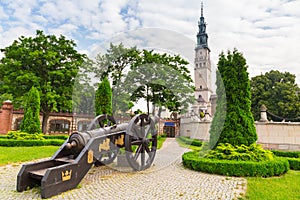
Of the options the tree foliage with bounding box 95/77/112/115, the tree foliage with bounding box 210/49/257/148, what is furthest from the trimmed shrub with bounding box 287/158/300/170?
the tree foliage with bounding box 95/77/112/115

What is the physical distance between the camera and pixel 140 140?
21.2 ft

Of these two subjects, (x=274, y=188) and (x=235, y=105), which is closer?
(x=274, y=188)

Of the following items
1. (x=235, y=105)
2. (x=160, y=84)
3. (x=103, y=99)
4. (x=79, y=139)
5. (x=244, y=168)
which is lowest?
(x=244, y=168)

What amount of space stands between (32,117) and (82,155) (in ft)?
33.4

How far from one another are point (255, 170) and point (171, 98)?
404 inches

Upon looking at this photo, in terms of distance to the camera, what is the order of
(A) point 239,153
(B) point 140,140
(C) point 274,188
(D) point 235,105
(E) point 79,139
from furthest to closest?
(D) point 235,105, (A) point 239,153, (B) point 140,140, (E) point 79,139, (C) point 274,188

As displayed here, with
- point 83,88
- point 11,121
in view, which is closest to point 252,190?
point 83,88

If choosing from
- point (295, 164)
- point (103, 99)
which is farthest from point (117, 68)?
point (295, 164)

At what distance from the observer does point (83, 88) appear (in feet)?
53.5

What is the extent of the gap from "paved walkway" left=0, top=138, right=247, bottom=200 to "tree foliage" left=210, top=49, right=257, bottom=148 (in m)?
1.70

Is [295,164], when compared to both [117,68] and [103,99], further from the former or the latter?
[117,68]

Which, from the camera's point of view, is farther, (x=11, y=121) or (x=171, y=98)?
(x=11, y=121)

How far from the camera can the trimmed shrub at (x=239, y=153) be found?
6.47 meters

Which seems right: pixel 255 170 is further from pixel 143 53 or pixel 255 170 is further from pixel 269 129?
pixel 143 53
